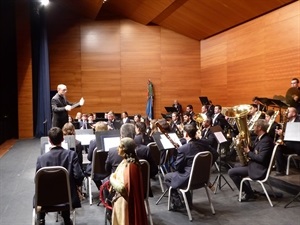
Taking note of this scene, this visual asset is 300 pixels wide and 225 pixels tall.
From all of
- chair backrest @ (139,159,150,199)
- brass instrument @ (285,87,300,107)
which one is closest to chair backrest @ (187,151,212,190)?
chair backrest @ (139,159,150,199)

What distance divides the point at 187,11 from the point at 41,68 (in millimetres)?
6169

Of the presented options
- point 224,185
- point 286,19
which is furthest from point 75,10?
point 224,185

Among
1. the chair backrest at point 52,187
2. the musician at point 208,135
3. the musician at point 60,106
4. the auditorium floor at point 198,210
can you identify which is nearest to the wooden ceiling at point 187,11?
the musician at point 208,135

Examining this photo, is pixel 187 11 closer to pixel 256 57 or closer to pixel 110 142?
pixel 256 57

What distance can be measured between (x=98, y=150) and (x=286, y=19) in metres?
7.75

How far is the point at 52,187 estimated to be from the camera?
11.8ft

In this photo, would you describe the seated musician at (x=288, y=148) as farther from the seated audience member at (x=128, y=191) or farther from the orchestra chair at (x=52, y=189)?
the orchestra chair at (x=52, y=189)

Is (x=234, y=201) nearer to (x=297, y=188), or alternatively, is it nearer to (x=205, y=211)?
(x=205, y=211)

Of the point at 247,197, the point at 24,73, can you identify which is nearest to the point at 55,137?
the point at 247,197

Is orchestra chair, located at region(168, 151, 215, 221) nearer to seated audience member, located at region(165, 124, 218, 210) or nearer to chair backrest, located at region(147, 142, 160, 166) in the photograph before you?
seated audience member, located at region(165, 124, 218, 210)

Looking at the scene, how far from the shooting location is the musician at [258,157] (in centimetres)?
511

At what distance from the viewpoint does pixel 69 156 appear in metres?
3.75

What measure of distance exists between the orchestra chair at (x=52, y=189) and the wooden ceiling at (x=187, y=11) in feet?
28.9

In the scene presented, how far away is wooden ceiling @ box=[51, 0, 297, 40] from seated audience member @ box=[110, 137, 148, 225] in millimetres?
8586
